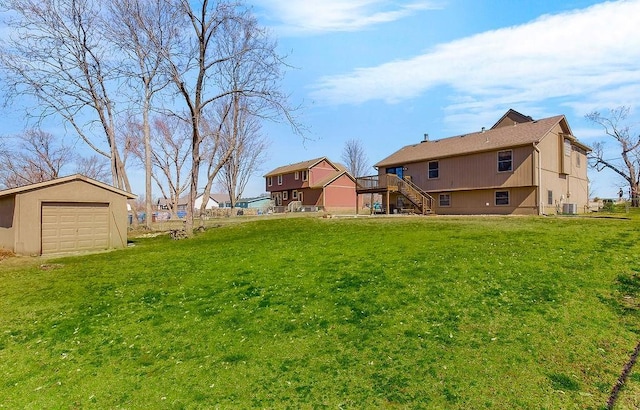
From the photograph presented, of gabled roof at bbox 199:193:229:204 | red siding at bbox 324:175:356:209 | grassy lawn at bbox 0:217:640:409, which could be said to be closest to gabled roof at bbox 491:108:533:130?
red siding at bbox 324:175:356:209

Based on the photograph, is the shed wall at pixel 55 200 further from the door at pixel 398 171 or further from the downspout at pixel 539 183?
the downspout at pixel 539 183

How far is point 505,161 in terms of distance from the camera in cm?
2217

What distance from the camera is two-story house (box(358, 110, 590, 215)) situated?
837 inches

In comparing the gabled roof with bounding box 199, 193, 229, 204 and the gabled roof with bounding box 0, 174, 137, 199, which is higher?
the gabled roof with bounding box 199, 193, 229, 204

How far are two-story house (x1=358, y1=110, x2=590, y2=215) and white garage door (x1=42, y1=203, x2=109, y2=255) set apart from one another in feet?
56.4

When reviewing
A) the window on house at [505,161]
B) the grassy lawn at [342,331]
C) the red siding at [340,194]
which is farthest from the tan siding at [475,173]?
the red siding at [340,194]

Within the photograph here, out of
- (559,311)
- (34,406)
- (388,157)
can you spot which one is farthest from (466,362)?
(388,157)

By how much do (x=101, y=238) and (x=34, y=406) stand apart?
14.4 m

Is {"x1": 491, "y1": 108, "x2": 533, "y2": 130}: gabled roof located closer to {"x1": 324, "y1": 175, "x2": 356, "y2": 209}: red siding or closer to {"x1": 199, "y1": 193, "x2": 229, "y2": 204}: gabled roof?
{"x1": 324, "y1": 175, "x2": 356, "y2": 209}: red siding

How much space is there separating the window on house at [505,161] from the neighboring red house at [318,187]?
17969 mm

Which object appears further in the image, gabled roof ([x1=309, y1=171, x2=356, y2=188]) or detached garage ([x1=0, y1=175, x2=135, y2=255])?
gabled roof ([x1=309, y1=171, x2=356, y2=188])

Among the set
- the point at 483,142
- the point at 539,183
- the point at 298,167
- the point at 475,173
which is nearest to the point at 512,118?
the point at 483,142

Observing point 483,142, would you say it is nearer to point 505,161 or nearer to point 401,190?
point 505,161

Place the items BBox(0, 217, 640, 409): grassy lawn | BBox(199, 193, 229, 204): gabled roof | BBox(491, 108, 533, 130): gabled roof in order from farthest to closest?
BBox(199, 193, 229, 204): gabled roof → BBox(491, 108, 533, 130): gabled roof → BBox(0, 217, 640, 409): grassy lawn
